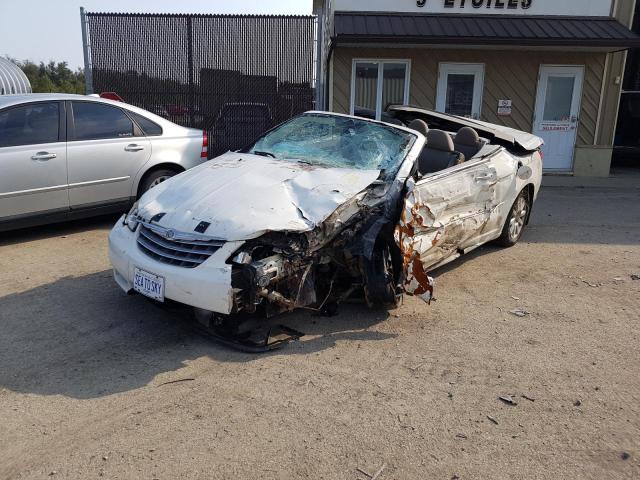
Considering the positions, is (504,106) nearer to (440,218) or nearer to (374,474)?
(440,218)

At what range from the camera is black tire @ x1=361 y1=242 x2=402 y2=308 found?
14.0 feet

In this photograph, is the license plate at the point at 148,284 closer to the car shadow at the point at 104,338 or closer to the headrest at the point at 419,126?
the car shadow at the point at 104,338

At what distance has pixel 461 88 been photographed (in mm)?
12477

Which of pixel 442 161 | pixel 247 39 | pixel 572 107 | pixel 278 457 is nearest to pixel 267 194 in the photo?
pixel 278 457

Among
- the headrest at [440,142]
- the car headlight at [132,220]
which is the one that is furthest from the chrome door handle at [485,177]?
the car headlight at [132,220]

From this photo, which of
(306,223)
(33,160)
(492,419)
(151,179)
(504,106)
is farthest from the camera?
(504,106)

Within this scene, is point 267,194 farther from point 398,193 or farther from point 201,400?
point 201,400

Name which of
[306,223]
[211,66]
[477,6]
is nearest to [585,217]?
[477,6]

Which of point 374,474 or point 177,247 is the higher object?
point 177,247

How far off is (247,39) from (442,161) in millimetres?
7545

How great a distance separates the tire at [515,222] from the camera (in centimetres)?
655

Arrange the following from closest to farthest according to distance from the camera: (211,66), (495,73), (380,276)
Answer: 1. (380,276)
2. (211,66)
3. (495,73)

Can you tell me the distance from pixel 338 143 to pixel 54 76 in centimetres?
5384

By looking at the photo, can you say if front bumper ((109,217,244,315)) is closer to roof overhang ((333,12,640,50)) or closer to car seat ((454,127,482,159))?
car seat ((454,127,482,159))
